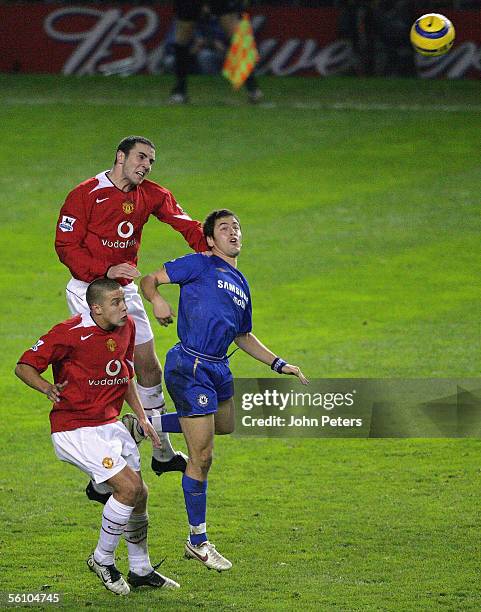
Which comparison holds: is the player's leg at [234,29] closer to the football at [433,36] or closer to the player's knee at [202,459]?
the football at [433,36]

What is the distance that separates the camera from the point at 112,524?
8.61 meters

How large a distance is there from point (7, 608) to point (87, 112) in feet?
56.9

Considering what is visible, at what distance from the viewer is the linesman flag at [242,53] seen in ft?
81.6

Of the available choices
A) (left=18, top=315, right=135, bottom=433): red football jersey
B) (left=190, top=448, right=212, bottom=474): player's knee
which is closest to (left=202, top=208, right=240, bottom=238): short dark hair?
(left=18, top=315, right=135, bottom=433): red football jersey

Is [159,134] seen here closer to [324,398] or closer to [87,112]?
[87,112]

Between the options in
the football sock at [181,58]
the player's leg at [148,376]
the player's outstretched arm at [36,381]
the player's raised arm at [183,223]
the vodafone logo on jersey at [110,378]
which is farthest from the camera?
the football sock at [181,58]

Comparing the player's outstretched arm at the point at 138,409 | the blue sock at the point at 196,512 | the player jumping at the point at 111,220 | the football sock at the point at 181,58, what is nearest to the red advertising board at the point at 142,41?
the football sock at the point at 181,58

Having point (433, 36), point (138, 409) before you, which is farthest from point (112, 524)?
point (433, 36)

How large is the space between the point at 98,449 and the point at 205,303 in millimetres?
1245

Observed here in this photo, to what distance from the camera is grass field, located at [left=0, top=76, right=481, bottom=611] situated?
30.9 feet

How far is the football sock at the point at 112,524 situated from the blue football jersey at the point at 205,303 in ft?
4.03

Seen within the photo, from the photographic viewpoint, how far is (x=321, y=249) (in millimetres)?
18859

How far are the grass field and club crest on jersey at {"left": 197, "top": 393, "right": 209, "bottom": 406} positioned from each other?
112cm

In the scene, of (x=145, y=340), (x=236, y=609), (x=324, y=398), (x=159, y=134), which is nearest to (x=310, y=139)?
(x=159, y=134)
